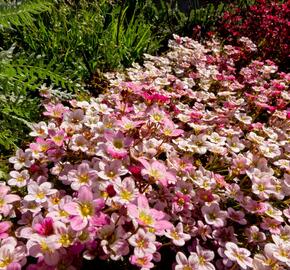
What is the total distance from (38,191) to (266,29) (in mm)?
2997

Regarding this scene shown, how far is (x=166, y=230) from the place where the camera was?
159cm

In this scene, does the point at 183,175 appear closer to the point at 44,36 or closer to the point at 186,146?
the point at 186,146

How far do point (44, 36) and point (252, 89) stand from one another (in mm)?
1541

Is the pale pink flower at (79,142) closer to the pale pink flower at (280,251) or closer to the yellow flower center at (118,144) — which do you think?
the yellow flower center at (118,144)

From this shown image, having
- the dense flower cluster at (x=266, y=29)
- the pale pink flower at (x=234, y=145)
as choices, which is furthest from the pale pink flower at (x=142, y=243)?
the dense flower cluster at (x=266, y=29)

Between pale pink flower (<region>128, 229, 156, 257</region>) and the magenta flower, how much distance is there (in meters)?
0.15

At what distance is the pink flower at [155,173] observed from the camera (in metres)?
1.59

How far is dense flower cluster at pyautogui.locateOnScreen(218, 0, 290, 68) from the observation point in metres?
3.86

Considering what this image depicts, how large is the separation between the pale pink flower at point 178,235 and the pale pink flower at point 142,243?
14 cm

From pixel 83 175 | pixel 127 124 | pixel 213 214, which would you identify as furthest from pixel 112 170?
pixel 213 214

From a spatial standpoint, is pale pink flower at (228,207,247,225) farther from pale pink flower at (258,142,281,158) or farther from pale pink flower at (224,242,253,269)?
pale pink flower at (258,142,281,158)

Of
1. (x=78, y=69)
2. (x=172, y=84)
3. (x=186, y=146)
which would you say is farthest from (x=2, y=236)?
(x=172, y=84)

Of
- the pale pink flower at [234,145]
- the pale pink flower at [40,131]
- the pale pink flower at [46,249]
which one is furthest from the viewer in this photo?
the pale pink flower at [234,145]

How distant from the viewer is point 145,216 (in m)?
1.45
